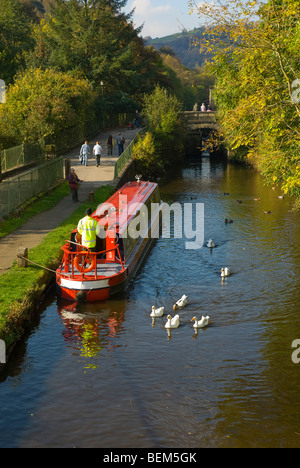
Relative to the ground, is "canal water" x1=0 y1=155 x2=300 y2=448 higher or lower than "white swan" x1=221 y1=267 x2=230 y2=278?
lower

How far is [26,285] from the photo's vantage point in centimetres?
1576

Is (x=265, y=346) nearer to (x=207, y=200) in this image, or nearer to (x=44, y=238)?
(x=44, y=238)

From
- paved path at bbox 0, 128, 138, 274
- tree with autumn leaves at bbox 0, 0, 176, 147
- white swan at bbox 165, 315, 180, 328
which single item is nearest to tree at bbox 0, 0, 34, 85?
tree with autumn leaves at bbox 0, 0, 176, 147

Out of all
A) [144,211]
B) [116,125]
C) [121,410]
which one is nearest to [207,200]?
[144,211]

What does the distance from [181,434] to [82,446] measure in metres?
1.82

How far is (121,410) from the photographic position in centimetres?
1125

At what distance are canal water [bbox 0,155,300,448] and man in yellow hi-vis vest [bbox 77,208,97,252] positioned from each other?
1.89m

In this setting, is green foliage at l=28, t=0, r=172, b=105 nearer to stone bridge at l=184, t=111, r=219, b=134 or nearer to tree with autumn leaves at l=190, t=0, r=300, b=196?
stone bridge at l=184, t=111, r=219, b=134

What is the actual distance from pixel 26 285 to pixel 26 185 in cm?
1078

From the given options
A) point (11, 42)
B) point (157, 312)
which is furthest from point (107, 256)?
point (11, 42)

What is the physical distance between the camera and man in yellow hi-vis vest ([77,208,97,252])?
17.1 metres

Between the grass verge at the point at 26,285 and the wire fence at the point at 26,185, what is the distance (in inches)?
106

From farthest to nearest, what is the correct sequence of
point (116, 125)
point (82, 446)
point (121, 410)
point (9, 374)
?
point (116, 125) → point (9, 374) → point (121, 410) → point (82, 446)

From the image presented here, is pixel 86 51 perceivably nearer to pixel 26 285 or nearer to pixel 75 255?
pixel 75 255
